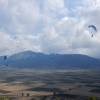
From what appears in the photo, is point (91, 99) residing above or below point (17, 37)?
below

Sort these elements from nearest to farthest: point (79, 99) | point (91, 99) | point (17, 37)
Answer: point (91, 99), point (17, 37), point (79, 99)

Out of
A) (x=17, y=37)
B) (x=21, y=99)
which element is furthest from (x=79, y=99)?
(x=17, y=37)

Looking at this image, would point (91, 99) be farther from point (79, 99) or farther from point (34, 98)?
point (34, 98)

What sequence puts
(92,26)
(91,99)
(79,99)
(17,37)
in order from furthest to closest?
(79,99)
(17,37)
(92,26)
(91,99)

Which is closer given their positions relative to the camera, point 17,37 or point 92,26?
point 92,26

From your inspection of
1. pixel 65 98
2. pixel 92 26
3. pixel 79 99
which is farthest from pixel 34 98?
pixel 92 26

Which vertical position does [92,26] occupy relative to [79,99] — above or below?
above

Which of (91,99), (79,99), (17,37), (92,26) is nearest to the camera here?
(91,99)

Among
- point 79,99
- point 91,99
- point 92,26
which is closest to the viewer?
point 91,99

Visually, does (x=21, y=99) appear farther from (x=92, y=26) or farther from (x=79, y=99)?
(x=92, y=26)
